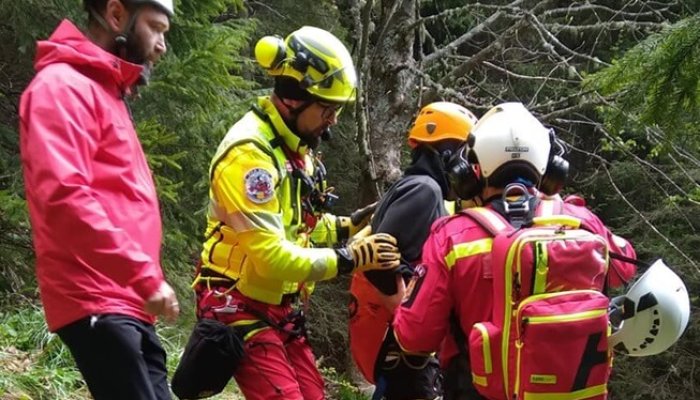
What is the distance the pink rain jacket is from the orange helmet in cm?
211

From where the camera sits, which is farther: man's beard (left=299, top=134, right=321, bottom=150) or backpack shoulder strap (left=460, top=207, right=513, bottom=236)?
man's beard (left=299, top=134, right=321, bottom=150)

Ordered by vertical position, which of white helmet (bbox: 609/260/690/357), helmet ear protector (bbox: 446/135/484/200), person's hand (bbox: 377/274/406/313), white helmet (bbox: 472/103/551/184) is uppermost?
white helmet (bbox: 472/103/551/184)

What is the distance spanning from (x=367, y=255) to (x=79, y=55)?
173 centimetres

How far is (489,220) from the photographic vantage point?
3.69 m

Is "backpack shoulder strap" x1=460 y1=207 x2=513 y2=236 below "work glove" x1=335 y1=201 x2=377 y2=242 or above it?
above

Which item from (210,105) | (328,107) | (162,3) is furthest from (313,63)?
(210,105)

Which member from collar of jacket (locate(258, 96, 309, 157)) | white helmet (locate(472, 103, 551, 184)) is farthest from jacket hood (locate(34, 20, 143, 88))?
white helmet (locate(472, 103, 551, 184))

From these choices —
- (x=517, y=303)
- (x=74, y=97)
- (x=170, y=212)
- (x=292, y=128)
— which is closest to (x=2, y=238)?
(x=170, y=212)

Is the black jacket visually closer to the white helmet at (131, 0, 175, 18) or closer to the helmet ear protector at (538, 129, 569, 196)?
the helmet ear protector at (538, 129, 569, 196)

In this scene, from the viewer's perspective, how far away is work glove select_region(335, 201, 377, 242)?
5.35m

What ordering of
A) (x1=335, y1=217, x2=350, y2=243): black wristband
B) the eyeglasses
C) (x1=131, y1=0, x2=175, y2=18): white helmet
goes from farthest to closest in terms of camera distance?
(x1=335, y1=217, x2=350, y2=243): black wristband
the eyeglasses
(x1=131, y1=0, x2=175, y2=18): white helmet

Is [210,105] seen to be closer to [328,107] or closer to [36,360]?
[36,360]

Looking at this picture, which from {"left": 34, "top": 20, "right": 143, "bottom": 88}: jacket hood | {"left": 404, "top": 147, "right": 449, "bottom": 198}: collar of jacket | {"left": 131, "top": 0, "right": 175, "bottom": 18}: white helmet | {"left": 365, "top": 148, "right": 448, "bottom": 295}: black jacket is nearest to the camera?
{"left": 34, "top": 20, "right": 143, "bottom": 88}: jacket hood

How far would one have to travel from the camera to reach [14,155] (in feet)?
27.6
